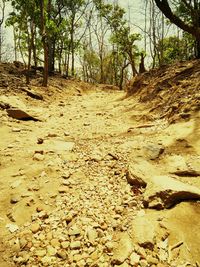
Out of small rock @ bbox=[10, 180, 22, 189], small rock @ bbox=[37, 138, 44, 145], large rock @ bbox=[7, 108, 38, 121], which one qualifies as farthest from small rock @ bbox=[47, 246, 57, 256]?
large rock @ bbox=[7, 108, 38, 121]

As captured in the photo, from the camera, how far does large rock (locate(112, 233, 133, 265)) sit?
270cm

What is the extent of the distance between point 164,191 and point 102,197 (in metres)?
0.86

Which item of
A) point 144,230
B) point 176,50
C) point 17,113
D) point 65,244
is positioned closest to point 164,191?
point 144,230

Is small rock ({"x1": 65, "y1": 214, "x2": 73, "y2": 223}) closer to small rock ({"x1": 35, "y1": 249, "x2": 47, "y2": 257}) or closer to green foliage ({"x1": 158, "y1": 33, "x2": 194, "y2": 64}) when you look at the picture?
small rock ({"x1": 35, "y1": 249, "x2": 47, "y2": 257})

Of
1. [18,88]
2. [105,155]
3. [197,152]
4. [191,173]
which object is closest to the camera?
[191,173]

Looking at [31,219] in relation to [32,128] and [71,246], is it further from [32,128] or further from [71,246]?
[32,128]

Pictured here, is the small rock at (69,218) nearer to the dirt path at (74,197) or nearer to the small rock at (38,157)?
the dirt path at (74,197)

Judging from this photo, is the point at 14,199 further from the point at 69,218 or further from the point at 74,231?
the point at 74,231

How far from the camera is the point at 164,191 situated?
3.43m

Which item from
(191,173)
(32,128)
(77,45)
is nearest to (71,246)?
(191,173)

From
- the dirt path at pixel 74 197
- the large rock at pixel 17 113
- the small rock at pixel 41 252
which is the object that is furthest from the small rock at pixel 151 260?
the large rock at pixel 17 113

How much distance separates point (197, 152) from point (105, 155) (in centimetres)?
161

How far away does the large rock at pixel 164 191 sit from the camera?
337 centimetres

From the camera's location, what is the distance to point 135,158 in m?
4.68
